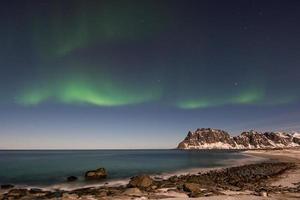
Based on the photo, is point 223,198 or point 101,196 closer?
point 223,198

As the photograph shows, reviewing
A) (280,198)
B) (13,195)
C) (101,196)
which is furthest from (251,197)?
(13,195)

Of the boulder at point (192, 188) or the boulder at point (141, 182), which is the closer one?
the boulder at point (192, 188)

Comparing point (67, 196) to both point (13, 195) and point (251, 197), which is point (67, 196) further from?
point (251, 197)

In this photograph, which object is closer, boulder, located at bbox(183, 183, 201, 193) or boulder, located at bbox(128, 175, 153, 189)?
boulder, located at bbox(183, 183, 201, 193)

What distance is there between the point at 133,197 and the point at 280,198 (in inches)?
476

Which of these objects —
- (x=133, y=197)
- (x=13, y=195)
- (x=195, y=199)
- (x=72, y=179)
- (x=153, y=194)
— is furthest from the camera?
(x=72, y=179)

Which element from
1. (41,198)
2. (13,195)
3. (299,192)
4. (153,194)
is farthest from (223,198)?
(13,195)

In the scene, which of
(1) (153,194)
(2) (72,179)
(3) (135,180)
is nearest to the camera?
(1) (153,194)

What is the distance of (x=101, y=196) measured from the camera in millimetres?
25281

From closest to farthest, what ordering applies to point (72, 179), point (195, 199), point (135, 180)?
point (195, 199)
point (135, 180)
point (72, 179)

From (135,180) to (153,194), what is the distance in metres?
8.63

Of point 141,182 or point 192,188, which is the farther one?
point 141,182

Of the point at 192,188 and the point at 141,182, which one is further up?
the point at 141,182

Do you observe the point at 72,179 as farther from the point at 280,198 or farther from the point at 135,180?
the point at 280,198
